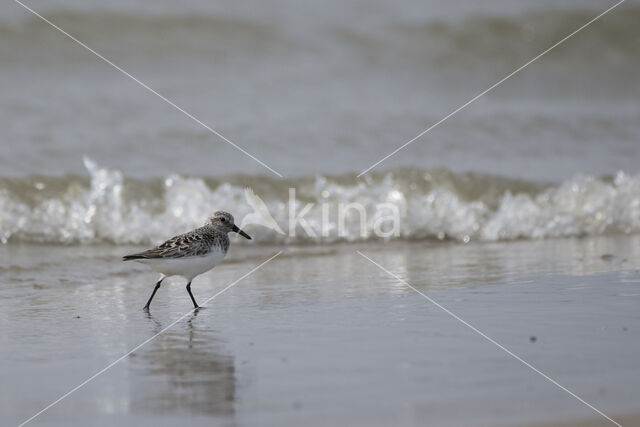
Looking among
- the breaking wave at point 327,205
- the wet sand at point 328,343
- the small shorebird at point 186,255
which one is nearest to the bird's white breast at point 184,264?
the small shorebird at point 186,255

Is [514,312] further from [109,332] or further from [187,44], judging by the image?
[187,44]

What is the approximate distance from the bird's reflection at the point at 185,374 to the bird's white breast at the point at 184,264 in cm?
53

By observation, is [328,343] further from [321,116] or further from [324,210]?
[321,116]

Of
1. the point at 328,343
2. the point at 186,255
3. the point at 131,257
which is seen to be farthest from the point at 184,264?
the point at 328,343

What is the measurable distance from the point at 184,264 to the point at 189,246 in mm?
125

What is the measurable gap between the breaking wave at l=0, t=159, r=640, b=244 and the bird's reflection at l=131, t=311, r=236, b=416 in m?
3.73

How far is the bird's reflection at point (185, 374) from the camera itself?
370 cm

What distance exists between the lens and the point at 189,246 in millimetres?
5598

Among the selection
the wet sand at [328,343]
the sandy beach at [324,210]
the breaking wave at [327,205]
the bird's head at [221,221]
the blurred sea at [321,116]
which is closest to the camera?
the wet sand at [328,343]

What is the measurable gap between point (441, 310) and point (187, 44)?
8.62 m

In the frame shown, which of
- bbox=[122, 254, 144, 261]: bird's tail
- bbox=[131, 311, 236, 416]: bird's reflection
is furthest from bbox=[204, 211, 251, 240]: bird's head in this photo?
bbox=[131, 311, 236, 416]: bird's reflection

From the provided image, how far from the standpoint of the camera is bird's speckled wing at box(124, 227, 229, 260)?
545 cm

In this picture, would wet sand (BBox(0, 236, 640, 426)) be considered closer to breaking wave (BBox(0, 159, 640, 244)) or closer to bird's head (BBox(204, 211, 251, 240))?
bird's head (BBox(204, 211, 251, 240))

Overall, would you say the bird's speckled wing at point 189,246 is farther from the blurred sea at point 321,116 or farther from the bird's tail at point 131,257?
the blurred sea at point 321,116
